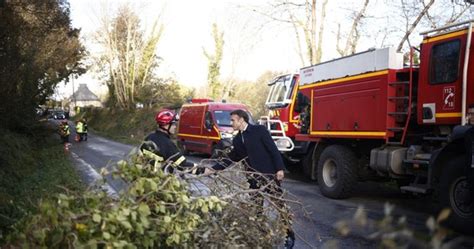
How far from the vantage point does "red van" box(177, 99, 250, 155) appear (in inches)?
719

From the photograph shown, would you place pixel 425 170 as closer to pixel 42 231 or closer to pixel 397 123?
pixel 397 123

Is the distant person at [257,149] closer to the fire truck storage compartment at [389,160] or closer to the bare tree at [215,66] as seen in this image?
the fire truck storage compartment at [389,160]

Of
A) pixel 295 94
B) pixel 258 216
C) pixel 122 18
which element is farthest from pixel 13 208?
pixel 122 18

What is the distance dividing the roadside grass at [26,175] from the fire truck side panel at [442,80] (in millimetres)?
5433

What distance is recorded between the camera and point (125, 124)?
4147 centimetres

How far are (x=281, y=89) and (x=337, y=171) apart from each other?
4.54 metres

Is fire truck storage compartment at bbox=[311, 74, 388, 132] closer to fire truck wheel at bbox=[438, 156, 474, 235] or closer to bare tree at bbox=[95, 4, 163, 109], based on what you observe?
fire truck wheel at bbox=[438, 156, 474, 235]

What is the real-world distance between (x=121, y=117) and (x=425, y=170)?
38.7m

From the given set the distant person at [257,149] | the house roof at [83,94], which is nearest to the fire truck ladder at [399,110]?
the distant person at [257,149]

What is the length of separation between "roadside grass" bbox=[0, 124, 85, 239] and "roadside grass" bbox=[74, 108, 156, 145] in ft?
47.5

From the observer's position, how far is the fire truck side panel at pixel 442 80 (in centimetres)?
764

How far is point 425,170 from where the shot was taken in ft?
26.3

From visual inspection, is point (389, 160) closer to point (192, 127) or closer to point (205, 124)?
point (205, 124)

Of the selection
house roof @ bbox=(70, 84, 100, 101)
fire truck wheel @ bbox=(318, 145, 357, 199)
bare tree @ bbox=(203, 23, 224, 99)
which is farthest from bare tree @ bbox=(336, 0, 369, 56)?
house roof @ bbox=(70, 84, 100, 101)
